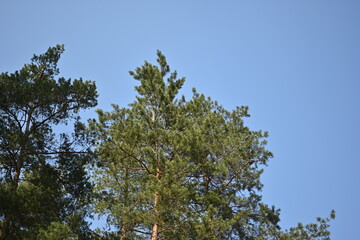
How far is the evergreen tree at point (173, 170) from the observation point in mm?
12812

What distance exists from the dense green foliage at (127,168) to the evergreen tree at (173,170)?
4 centimetres

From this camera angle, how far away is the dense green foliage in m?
11.8

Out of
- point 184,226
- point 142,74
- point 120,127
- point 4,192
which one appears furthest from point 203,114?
point 4,192

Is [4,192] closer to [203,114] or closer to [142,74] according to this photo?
[142,74]

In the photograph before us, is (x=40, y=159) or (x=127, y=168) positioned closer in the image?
(x=40, y=159)

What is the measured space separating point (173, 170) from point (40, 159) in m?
4.11

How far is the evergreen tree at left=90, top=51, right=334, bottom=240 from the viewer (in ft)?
42.0

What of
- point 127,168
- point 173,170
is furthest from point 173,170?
point 127,168

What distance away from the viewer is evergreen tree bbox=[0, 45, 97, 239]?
37.0 feet

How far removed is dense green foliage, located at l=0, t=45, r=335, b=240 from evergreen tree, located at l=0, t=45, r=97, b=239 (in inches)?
1.3

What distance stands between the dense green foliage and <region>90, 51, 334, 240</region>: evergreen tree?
0.14 ft

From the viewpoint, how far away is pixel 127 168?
14.9m

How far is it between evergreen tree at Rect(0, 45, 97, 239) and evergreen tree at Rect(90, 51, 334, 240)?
1105 mm

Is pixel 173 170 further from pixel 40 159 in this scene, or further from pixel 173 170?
pixel 40 159
